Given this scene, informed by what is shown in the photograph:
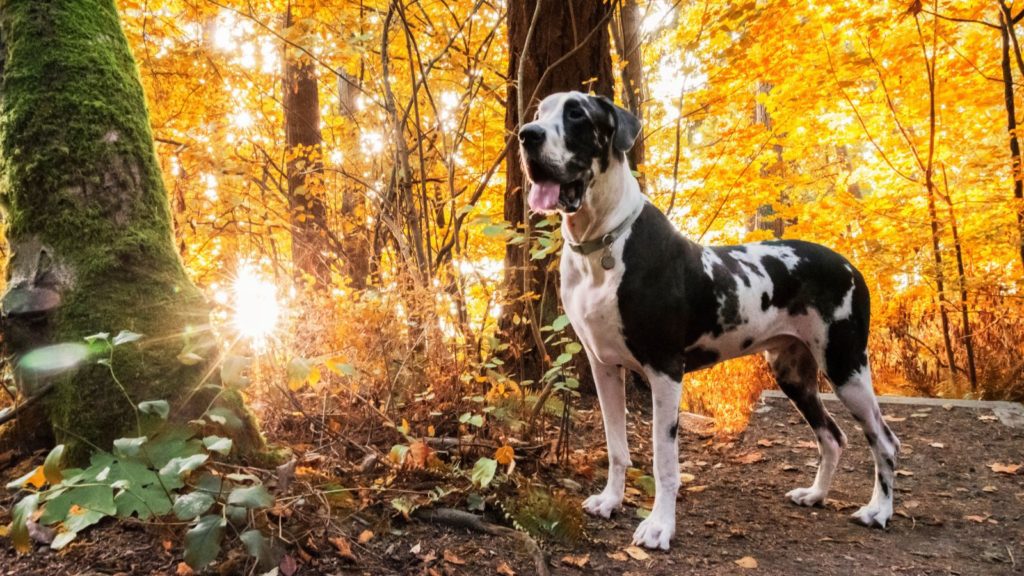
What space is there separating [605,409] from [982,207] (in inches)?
217

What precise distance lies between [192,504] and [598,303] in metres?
1.83

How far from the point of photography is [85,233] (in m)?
2.50

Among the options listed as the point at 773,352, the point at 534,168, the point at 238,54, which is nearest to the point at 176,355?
the point at 534,168

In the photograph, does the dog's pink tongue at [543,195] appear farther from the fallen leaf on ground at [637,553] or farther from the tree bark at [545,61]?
the tree bark at [545,61]

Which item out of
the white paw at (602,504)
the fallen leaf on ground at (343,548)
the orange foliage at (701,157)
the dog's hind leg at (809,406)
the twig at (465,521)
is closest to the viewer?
the fallen leaf on ground at (343,548)

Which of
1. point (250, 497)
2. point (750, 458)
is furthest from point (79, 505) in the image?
point (750, 458)

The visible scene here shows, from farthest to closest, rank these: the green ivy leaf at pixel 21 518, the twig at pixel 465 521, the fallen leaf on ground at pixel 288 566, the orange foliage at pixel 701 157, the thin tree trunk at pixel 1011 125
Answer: the thin tree trunk at pixel 1011 125 < the orange foliage at pixel 701 157 < the twig at pixel 465 521 < the fallen leaf on ground at pixel 288 566 < the green ivy leaf at pixel 21 518

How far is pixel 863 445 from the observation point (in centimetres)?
481

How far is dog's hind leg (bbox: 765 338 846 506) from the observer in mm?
3639

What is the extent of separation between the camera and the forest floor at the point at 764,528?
214 centimetres

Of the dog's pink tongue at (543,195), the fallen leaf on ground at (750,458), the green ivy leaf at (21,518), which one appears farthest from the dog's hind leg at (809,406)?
the green ivy leaf at (21,518)

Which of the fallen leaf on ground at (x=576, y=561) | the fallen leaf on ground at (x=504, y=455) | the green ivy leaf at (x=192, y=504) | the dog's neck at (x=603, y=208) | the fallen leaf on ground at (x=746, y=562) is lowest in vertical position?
the fallen leaf on ground at (x=746, y=562)

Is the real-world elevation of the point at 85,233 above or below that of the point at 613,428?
above

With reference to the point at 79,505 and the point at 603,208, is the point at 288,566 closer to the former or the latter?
the point at 79,505
